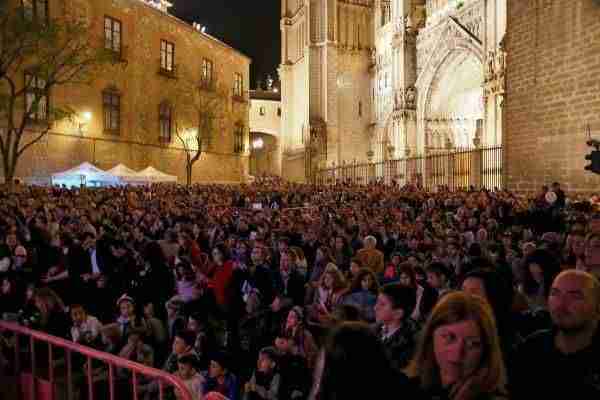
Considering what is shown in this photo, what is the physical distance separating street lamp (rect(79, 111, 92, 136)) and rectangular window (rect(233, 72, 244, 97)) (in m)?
15.5

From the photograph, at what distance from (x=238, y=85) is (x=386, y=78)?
11539mm

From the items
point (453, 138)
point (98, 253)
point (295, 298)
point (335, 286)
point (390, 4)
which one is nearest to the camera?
point (335, 286)

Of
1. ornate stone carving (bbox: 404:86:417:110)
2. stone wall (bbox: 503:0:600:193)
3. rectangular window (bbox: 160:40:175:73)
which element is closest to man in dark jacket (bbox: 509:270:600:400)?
stone wall (bbox: 503:0:600:193)

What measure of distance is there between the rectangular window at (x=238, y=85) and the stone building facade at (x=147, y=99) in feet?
0.26

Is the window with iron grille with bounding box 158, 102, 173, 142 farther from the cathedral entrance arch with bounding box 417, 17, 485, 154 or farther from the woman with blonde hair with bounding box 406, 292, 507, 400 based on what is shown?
the woman with blonde hair with bounding box 406, 292, 507, 400

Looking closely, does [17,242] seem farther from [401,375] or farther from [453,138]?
[453,138]

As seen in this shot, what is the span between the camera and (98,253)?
9188 mm

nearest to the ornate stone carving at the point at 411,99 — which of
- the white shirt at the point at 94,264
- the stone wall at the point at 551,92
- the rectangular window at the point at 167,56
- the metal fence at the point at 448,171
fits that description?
the metal fence at the point at 448,171

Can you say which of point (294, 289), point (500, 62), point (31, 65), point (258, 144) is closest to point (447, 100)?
point (500, 62)

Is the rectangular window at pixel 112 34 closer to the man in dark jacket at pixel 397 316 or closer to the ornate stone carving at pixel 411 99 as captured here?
the ornate stone carving at pixel 411 99

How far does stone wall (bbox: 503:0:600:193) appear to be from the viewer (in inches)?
586

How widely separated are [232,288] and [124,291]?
172 cm

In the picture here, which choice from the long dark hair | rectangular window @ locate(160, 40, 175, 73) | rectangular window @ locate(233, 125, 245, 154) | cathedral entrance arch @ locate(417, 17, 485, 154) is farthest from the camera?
rectangular window @ locate(233, 125, 245, 154)

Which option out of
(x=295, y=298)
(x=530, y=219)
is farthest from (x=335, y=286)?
(x=530, y=219)
